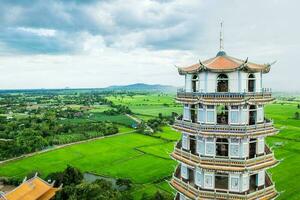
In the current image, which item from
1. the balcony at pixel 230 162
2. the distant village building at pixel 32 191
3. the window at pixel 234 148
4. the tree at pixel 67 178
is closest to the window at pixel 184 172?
the balcony at pixel 230 162

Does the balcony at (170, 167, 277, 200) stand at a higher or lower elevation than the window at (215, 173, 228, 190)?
lower

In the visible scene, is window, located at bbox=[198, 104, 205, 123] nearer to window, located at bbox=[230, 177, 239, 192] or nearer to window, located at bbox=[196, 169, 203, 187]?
window, located at bbox=[196, 169, 203, 187]

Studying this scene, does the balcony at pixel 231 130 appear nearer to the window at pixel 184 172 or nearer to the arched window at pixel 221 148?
the arched window at pixel 221 148

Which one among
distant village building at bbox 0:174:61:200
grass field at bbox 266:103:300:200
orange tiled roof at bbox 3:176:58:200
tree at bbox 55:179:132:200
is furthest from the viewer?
grass field at bbox 266:103:300:200

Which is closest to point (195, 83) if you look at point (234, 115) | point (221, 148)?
point (234, 115)

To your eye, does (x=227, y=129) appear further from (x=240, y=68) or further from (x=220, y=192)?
(x=220, y=192)

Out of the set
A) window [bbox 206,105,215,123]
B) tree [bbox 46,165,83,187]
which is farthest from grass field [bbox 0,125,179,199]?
window [bbox 206,105,215,123]
